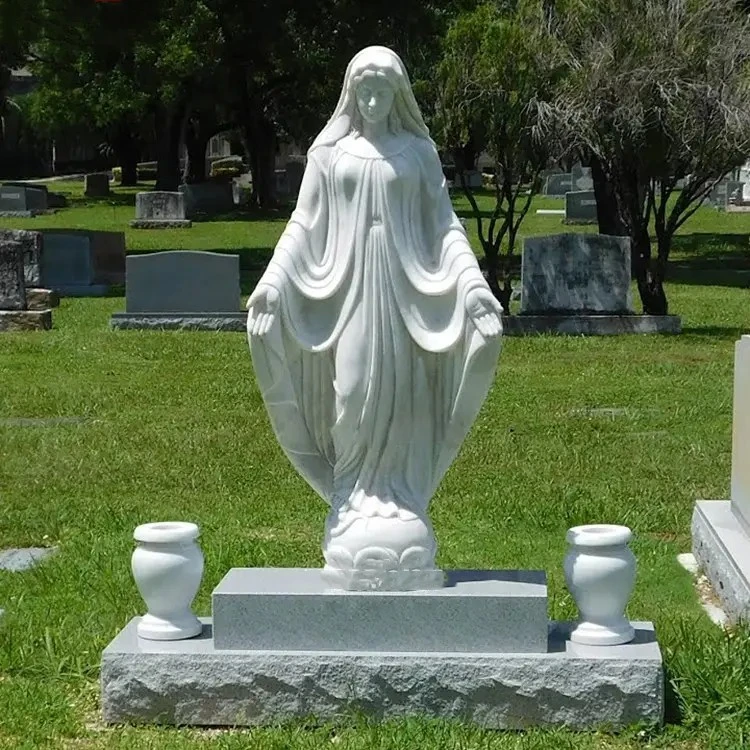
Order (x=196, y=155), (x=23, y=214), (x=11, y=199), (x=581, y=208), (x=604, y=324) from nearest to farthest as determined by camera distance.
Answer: (x=604, y=324) < (x=581, y=208) < (x=23, y=214) < (x=11, y=199) < (x=196, y=155)

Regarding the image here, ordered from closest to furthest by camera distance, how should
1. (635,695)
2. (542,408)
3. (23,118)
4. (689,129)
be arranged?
(635,695) < (542,408) < (689,129) < (23,118)

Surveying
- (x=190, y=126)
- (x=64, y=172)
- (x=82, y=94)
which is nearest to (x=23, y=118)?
(x=64, y=172)

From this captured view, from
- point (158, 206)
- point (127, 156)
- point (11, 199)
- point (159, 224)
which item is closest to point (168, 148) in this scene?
point (11, 199)

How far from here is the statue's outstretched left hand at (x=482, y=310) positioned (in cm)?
614

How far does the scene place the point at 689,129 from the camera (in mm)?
19375

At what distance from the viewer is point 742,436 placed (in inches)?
349

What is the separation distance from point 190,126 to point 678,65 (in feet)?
121

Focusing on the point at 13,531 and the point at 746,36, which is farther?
the point at 746,36

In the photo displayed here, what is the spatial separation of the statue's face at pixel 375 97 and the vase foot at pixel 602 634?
2.12 m

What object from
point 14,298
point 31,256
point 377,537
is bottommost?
point 14,298

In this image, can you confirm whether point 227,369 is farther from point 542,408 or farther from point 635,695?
point 635,695

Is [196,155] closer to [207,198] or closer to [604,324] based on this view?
[207,198]

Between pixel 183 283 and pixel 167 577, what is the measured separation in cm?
1395

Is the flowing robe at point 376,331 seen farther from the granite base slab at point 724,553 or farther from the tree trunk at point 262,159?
the tree trunk at point 262,159
